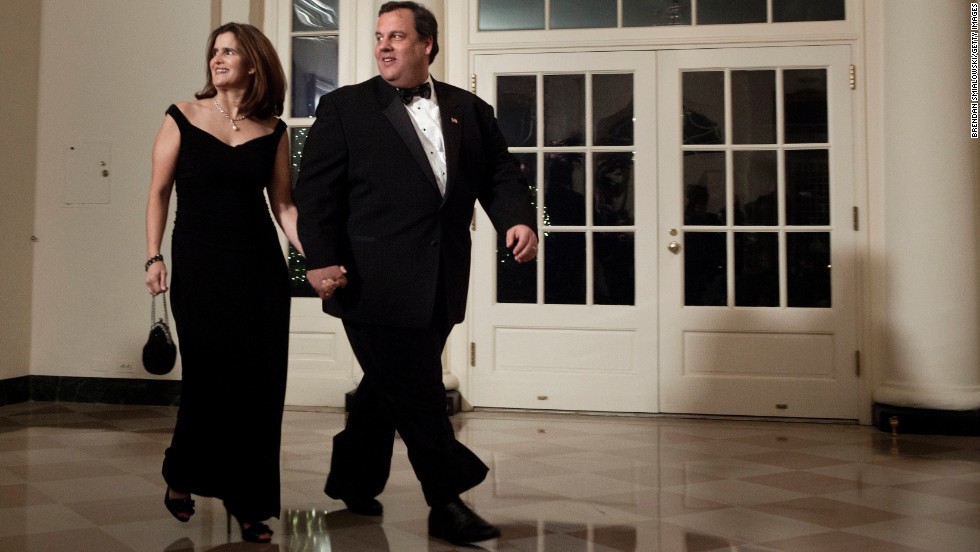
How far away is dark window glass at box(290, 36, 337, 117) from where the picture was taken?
18.1ft

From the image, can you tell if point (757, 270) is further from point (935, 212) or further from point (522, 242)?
point (522, 242)

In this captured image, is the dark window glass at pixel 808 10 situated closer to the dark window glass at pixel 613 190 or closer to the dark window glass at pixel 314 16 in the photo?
the dark window glass at pixel 613 190

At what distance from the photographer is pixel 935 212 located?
478 centimetres

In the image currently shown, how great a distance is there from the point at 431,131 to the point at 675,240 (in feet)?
9.05

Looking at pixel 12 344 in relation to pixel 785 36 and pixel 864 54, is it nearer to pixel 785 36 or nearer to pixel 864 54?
pixel 785 36

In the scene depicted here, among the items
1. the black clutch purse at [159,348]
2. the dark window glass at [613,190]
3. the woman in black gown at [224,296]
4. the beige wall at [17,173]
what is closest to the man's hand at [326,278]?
the woman in black gown at [224,296]

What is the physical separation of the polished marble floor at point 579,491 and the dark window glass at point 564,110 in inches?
61.4

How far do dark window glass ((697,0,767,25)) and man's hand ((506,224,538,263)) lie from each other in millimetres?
3031

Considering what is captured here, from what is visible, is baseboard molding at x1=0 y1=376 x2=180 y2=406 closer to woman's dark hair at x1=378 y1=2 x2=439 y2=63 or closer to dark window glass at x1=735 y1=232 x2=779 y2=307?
dark window glass at x1=735 y1=232 x2=779 y2=307

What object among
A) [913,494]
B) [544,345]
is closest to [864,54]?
[544,345]

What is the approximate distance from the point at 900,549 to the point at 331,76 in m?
4.02

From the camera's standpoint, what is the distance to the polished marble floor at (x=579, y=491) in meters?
2.64

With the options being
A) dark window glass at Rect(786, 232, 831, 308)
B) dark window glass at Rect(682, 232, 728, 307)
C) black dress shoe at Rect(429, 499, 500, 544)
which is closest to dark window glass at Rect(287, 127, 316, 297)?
dark window glass at Rect(682, 232, 728, 307)

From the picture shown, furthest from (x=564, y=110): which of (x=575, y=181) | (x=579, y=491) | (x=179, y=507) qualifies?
(x=179, y=507)
